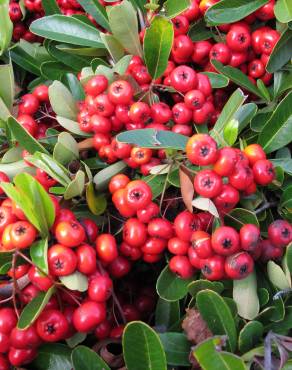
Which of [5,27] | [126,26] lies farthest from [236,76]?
[5,27]

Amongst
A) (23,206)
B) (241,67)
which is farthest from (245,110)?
(23,206)

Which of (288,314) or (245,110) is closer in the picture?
(288,314)

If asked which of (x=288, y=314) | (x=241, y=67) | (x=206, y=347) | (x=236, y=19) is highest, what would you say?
(x=236, y=19)

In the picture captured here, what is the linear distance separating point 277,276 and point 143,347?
43cm

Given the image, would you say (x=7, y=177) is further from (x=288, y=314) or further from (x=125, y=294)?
(x=288, y=314)

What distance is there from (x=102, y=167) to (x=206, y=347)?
0.70 meters

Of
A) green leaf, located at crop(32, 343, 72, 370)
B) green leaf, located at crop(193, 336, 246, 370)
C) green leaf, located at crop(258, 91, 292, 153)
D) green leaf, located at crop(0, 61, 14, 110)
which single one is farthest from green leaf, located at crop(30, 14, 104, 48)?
green leaf, located at crop(193, 336, 246, 370)

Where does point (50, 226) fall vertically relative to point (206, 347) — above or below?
above

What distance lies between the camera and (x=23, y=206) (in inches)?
50.0

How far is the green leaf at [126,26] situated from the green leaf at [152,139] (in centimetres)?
45

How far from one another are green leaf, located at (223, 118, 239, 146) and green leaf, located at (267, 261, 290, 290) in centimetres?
36

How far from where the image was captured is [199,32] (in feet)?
5.81

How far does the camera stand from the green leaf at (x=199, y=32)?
176 cm

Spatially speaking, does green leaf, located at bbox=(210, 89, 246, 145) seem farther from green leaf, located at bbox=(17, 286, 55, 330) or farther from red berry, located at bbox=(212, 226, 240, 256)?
green leaf, located at bbox=(17, 286, 55, 330)
